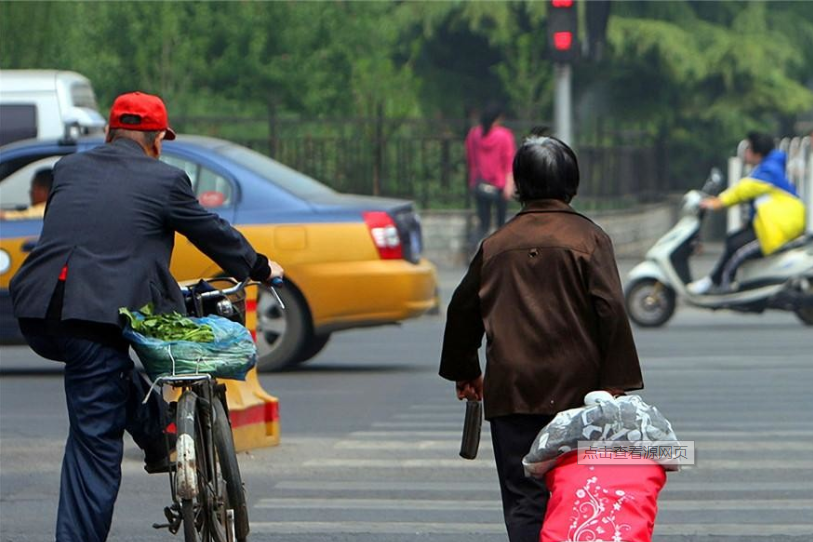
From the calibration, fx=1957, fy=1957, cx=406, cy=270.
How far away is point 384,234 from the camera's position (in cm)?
1233

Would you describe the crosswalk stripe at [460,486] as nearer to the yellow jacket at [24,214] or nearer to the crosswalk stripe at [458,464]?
the crosswalk stripe at [458,464]

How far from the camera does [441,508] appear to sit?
7.62 metres

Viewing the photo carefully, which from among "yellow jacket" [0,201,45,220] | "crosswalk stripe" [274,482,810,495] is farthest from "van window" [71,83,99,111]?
"crosswalk stripe" [274,482,810,495]

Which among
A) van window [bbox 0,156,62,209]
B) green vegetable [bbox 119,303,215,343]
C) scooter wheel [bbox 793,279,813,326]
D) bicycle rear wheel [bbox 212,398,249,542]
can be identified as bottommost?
scooter wheel [bbox 793,279,813,326]

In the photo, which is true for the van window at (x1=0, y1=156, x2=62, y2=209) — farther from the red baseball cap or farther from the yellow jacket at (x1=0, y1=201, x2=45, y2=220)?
the red baseball cap

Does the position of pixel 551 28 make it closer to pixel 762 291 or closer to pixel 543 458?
pixel 762 291

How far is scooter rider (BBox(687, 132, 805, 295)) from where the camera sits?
52.1 ft

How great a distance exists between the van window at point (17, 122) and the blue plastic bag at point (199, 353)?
40.1 feet

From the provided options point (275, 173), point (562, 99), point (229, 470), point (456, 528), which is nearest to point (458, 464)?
point (456, 528)

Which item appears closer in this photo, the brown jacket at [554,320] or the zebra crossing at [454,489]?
the brown jacket at [554,320]

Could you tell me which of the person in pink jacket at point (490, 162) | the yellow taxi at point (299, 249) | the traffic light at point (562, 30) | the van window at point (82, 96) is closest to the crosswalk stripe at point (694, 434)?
the yellow taxi at point (299, 249)

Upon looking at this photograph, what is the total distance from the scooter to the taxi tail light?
4.18 m

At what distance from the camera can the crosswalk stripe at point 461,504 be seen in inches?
299

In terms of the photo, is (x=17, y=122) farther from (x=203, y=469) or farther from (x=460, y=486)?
(x=203, y=469)
